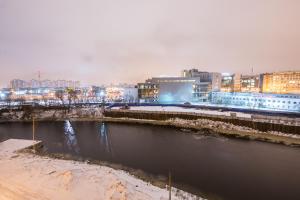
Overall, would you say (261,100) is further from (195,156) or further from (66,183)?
(66,183)

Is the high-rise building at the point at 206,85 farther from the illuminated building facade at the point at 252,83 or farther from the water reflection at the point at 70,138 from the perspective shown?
the water reflection at the point at 70,138

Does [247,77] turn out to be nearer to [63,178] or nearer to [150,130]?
[150,130]

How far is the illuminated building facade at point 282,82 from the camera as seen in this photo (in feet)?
265

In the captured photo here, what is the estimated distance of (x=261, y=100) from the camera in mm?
56469

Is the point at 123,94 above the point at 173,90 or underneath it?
underneath

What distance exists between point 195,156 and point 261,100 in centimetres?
3970

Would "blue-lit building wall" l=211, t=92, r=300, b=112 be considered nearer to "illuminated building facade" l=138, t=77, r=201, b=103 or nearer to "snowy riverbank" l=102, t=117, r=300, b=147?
"illuminated building facade" l=138, t=77, r=201, b=103

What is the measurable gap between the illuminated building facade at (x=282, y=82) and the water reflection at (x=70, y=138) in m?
74.7

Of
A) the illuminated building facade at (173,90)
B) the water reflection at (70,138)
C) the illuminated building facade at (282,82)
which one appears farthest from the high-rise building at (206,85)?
the water reflection at (70,138)

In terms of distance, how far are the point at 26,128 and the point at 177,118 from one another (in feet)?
91.3

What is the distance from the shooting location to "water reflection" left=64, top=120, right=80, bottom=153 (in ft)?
92.5

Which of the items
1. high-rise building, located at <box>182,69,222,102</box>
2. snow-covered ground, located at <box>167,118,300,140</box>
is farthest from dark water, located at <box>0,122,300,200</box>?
high-rise building, located at <box>182,69,222,102</box>

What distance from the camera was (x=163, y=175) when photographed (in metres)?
19.2

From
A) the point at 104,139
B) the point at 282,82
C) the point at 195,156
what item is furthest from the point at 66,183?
the point at 282,82
